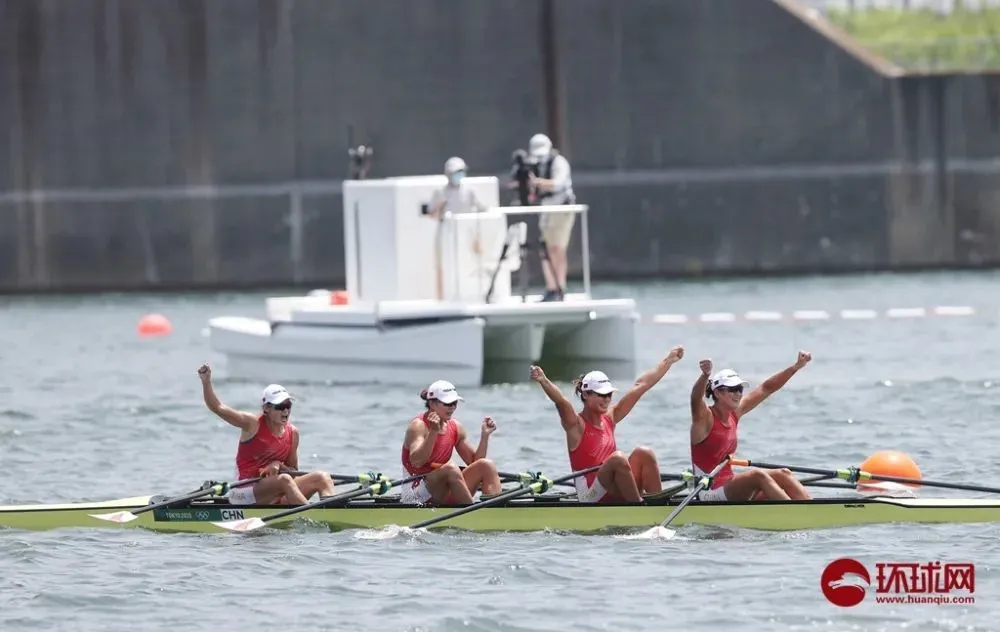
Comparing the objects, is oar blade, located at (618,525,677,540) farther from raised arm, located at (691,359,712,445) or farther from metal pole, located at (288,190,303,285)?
metal pole, located at (288,190,303,285)

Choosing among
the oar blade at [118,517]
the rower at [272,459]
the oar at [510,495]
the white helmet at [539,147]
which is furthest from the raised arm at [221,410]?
the white helmet at [539,147]

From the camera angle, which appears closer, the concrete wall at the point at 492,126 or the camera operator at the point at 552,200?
the camera operator at the point at 552,200

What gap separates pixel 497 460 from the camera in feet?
65.7

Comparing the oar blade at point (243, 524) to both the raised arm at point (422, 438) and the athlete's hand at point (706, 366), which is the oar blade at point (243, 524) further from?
the athlete's hand at point (706, 366)

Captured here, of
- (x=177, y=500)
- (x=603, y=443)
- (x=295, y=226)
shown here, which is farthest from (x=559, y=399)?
(x=295, y=226)

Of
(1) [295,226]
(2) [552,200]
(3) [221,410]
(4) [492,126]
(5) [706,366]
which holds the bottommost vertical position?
(3) [221,410]

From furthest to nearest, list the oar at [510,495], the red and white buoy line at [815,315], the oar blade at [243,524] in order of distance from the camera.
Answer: the red and white buoy line at [815,315]
the oar blade at [243,524]
the oar at [510,495]

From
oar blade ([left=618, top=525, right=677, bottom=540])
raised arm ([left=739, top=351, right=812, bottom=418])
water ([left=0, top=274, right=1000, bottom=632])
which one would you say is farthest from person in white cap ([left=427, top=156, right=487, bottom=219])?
oar blade ([left=618, top=525, right=677, bottom=540])

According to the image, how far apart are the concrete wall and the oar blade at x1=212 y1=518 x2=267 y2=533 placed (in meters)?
20.1

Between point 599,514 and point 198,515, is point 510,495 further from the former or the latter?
point 198,515

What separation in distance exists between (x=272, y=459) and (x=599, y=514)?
256cm

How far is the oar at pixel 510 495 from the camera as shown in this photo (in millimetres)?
15375

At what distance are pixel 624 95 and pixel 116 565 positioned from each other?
70.8 ft

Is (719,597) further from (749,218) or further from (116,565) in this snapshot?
(749,218)
